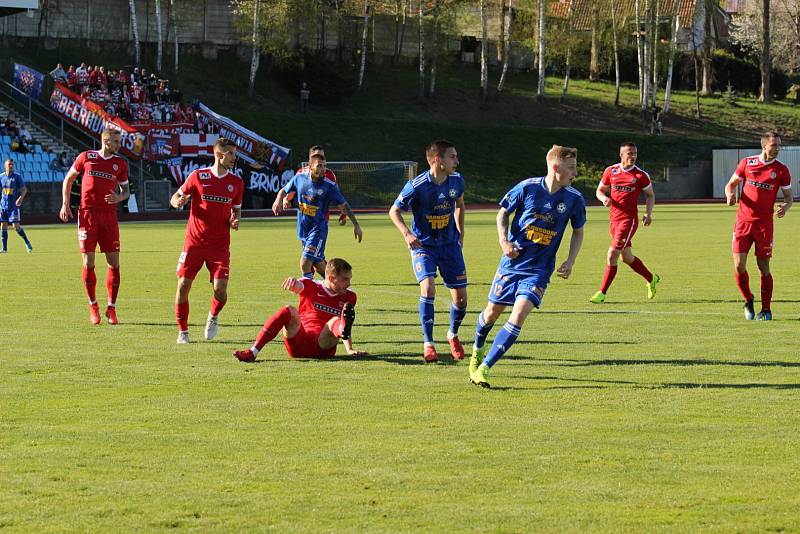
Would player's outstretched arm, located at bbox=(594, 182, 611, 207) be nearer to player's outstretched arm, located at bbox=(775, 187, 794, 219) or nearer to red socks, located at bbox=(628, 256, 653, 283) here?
red socks, located at bbox=(628, 256, 653, 283)

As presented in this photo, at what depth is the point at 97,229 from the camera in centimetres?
1522

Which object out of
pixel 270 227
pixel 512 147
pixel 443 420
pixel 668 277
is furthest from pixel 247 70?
pixel 443 420

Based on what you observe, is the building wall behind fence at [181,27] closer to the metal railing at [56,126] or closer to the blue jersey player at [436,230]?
the metal railing at [56,126]

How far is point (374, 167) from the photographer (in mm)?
57750

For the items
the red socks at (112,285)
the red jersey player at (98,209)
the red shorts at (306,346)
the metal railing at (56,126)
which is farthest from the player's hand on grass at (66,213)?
the metal railing at (56,126)

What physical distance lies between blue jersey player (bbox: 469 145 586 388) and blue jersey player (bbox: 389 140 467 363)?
1279 millimetres

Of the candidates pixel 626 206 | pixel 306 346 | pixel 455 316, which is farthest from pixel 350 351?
pixel 626 206

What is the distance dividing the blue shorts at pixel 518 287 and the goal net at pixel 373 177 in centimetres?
4614

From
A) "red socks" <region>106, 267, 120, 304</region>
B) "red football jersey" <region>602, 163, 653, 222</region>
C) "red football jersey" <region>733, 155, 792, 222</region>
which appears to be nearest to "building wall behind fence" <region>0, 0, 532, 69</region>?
"red football jersey" <region>602, 163, 653, 222</region>

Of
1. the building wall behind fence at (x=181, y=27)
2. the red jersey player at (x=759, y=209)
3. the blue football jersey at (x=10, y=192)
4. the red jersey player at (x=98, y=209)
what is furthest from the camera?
the building wall behind fence at (x=181, y=27)

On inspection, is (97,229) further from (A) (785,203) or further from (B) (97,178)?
(A) (785,203)

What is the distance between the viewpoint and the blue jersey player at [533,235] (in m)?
10.2

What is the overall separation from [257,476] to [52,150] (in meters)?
44.4

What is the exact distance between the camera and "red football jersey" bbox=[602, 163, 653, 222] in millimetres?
18219
